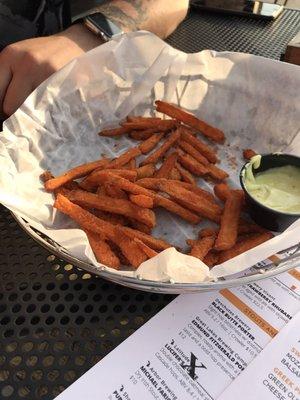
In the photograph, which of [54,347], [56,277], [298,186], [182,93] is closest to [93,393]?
[54,347]

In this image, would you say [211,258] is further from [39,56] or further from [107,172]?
[39,56]

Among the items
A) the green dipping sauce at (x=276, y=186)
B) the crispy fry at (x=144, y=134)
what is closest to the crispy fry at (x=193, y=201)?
the green dipping sauce at (x=276, y=186)

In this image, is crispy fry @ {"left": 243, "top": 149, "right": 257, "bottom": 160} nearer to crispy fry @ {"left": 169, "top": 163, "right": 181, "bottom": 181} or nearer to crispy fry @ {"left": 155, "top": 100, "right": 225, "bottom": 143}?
crispy fry @ {"left": 155, "top": 100, "right": 225, "bottom": 143}

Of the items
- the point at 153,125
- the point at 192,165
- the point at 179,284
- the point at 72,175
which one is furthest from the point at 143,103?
the point at 179,284

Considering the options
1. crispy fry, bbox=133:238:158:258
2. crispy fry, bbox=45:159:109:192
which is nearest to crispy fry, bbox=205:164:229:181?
crispy fry, bbox=45:159:109:192

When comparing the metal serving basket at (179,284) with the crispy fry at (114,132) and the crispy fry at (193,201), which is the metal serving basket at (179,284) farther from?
the crispy fry at (114,132)

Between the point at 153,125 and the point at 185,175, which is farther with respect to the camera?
the point at 153,125
